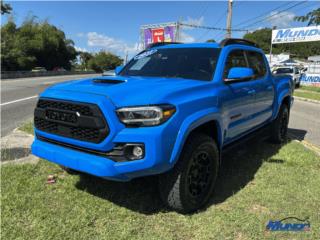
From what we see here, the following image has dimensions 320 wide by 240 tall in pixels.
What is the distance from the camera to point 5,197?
410 cm

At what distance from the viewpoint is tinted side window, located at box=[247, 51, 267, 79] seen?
579 centimetres

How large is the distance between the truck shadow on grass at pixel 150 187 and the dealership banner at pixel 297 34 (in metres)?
29.7

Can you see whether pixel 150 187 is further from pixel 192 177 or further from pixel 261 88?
pixel 261 88

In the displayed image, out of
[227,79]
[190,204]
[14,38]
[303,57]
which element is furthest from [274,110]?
[303,57]

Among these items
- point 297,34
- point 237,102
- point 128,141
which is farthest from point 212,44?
point 297,34

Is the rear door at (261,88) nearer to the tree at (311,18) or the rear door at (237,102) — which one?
the rear door at (237,102)

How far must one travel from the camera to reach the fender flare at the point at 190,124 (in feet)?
11.4

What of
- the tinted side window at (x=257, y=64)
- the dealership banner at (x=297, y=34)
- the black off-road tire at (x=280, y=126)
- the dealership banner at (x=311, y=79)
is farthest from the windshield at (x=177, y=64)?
the dealership banner at (x=297, y=34)

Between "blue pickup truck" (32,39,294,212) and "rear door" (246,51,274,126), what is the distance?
536 mm

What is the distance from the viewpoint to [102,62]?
118 m

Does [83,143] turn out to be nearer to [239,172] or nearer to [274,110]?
[239,172]

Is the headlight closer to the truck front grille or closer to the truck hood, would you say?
the truck hood

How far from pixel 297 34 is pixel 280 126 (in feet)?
100

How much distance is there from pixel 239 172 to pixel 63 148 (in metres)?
2.82
